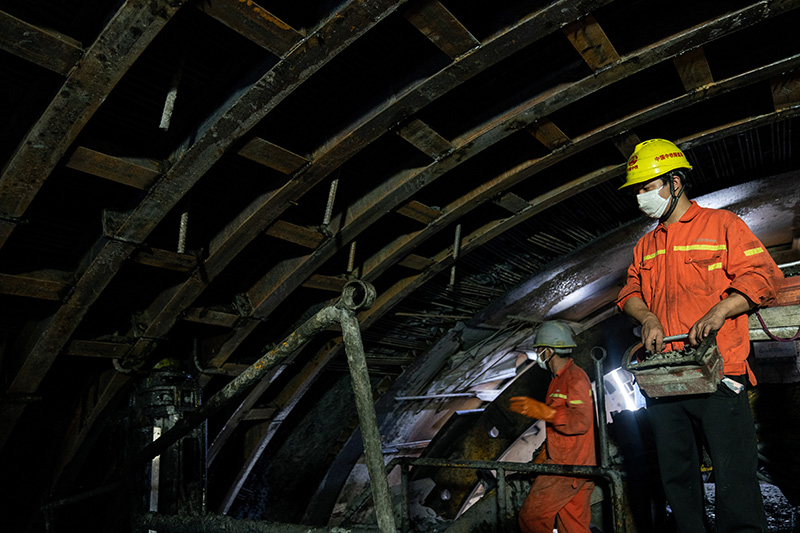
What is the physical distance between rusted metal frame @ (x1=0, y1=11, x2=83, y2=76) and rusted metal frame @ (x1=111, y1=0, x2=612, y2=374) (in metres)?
1.62

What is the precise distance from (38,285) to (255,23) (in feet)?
8.88

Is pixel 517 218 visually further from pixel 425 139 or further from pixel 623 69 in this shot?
pixel 623 69

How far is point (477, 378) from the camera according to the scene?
8.11 meters

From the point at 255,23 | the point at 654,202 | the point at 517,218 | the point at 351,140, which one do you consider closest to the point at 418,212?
the point at 517,218

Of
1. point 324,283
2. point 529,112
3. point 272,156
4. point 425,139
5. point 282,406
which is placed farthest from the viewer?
point 282,406

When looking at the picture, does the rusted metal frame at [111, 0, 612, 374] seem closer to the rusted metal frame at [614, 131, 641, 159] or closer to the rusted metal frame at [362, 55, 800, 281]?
the rusted metal frame at [362, 55, 800, 281]

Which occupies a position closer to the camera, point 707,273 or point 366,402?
point 366,402

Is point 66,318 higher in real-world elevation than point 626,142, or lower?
lower

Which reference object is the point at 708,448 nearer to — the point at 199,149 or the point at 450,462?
the point at 450,462

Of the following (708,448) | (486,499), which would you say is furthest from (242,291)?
(708,448)

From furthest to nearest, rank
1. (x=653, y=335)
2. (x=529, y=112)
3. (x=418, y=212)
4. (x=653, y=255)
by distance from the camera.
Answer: (x=418, y=212), (x=529, y=112), (x=653, y=255), (x=653, y=335)

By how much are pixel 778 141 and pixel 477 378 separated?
207 inches

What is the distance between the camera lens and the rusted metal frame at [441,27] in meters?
2.88

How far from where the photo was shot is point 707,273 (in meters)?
2.73
